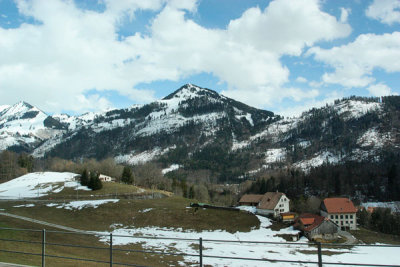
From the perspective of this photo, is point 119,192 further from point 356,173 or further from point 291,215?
point 356,173

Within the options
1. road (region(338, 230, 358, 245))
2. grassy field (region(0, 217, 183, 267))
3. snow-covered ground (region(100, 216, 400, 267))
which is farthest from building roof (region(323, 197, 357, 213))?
grassy field (region(0, 217, 183, 267))

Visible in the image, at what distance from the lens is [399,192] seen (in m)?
157

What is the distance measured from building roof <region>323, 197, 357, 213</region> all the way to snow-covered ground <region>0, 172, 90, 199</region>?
83300mm

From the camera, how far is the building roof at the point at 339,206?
289 feet

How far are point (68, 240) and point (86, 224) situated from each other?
1942cm

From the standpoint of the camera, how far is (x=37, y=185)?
114 meters

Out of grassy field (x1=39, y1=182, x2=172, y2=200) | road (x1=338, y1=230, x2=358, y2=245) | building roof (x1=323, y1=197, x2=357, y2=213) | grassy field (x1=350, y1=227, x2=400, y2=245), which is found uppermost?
grassy field (x1=39, y1=182, x2=172, y2=200)

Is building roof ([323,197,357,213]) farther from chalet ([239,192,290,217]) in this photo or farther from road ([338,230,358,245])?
road ([338,230,358,245])

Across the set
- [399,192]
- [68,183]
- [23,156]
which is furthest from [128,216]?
[399,192]

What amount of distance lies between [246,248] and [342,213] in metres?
53.9

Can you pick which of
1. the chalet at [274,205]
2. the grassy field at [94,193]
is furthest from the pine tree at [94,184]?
the chalet at [274,205]

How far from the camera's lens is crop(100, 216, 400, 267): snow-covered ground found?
128ft

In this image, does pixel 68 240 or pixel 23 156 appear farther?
pixel 23 156

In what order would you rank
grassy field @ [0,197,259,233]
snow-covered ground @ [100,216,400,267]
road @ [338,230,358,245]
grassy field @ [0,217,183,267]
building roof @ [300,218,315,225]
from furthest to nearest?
building roof @ [300,218,315,225] → grassy field @ [0,197,259,233] → road @ [338,230,358,245] → snow-covered ground @ [100,216,400,267] → grassy field @ [0,217,183,267]
